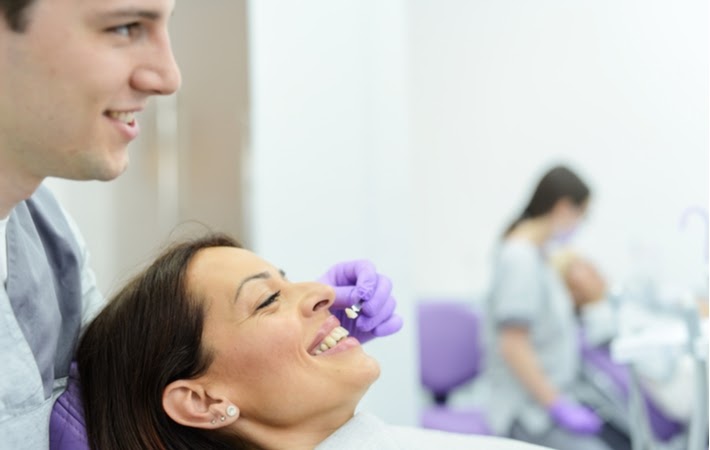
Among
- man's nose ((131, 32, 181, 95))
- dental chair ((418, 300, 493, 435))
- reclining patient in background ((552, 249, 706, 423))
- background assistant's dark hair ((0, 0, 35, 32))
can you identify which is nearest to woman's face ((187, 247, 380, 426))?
man's nose ((131, 32, 181, 95))

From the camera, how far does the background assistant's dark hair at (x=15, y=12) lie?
74 centimetres

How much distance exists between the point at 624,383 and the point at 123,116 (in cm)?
192

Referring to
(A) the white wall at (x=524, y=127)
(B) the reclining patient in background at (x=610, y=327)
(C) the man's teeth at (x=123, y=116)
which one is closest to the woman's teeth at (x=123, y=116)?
(C) the man's teeth at (x=123, y=116)

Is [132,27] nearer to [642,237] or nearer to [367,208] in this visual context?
[367,208]

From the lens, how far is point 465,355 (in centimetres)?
267

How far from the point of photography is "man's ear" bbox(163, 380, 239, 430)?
3.09 ft

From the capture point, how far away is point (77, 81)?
0.77 meters

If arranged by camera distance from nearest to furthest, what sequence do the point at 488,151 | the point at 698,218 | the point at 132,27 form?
the point at 132,27 → the point at 698,218 → the point at 488,151

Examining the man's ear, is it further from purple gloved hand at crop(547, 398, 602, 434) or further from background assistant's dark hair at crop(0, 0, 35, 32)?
purple gloved hand at crop(547, 398, 602, 434)

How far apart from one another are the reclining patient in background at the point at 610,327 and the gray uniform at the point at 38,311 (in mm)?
1063

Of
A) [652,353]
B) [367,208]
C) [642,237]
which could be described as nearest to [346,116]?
[367,208]

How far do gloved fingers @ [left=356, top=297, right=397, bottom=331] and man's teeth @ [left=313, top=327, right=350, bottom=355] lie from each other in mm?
38

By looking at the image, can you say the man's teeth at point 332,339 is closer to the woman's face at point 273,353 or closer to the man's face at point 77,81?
the woman's face at point 273,353

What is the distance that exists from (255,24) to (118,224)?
4.21 feet
